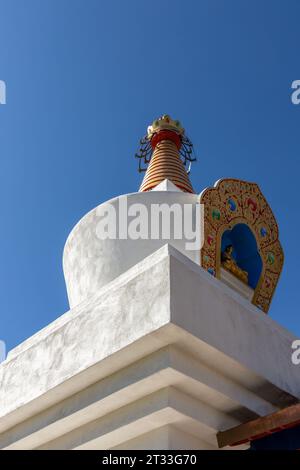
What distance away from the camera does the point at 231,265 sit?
703cm

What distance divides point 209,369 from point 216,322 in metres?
0.37

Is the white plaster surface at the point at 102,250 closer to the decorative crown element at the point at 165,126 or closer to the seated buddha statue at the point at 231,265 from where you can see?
the seated buddha statue at the point at 231,265

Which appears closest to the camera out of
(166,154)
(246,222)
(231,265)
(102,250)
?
(102,250)

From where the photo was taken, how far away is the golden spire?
9.55m

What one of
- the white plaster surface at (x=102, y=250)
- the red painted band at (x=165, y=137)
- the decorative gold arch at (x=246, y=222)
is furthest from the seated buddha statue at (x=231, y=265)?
the red painted band at (x=165, y=137)

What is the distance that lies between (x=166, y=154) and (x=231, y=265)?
146 inches

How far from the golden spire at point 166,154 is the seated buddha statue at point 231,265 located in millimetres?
2277

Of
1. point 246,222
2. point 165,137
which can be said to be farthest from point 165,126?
point 246,222

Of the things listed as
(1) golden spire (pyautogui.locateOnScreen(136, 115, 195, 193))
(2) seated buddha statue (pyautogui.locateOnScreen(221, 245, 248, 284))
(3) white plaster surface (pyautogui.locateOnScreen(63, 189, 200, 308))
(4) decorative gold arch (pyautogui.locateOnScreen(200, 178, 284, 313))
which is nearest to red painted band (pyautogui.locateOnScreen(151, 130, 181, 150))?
(1) golden spire (pyautogui.locateOnScreen(136, 115, 195, 193))

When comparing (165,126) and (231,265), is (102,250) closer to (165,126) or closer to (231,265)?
(231,265)

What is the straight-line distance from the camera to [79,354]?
5043mm

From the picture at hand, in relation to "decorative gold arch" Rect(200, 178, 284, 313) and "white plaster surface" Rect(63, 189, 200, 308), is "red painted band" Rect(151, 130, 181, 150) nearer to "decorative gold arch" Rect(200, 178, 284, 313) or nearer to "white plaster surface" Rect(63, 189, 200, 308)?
"decorative gold arch" Rect(200, 178, 284, 313)

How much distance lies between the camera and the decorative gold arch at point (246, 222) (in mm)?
6617
